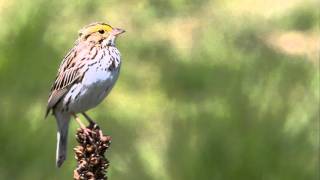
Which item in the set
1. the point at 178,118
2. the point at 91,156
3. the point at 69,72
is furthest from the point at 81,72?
the point at 178,118

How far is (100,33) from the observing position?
2119 millimetres

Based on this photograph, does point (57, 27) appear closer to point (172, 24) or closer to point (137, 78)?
point (137, 78)

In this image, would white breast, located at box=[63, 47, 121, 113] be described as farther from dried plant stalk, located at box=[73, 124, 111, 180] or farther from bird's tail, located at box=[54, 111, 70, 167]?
dried plant stalk, located at box=[73, 124, 111, 180]

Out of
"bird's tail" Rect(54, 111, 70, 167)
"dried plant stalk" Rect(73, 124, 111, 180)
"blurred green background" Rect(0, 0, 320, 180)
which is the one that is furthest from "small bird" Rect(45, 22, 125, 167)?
"dried plant stalk" Rect(73, 124, 111, 180)

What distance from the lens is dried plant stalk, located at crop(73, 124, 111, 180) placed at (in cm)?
150

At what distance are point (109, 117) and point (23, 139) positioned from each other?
0.58 m

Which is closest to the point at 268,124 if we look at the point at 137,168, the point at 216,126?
the point at 216,126

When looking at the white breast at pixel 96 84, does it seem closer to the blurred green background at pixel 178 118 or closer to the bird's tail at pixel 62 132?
the bird's tail at pixel 62 132

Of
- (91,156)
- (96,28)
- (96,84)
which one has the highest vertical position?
(96,28)

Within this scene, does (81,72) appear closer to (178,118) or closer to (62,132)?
(62,132)

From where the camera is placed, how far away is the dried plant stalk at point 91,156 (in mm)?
1501

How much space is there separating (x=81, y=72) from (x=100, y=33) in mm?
80

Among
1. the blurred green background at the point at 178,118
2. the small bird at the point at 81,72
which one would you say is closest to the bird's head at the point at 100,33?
the small bird at the point at 81,72

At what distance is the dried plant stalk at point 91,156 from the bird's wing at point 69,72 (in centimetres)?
54
